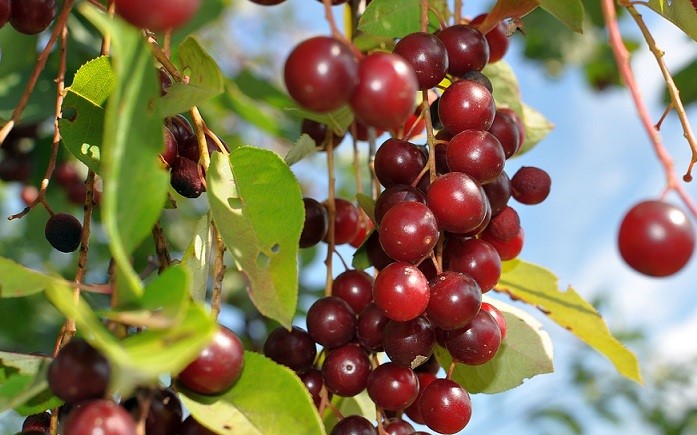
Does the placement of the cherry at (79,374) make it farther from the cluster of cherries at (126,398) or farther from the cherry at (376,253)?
the cherry at (376,253)

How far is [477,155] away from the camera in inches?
28.5

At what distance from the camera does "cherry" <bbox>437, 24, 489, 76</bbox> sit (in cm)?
80

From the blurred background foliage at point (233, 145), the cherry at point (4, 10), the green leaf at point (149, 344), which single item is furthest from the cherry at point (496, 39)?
the green leaf at point (149, 344)

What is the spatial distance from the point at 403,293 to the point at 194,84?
0.80 ft

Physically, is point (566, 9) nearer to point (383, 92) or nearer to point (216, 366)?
point (383, 92)

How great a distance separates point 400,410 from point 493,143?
28 centimetres

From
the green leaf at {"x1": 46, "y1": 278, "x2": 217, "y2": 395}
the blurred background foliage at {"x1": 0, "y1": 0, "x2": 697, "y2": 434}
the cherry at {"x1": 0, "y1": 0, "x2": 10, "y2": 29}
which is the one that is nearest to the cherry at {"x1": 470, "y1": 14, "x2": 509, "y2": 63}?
the blurred background foliage at {"x1": 0, "y1": 0, "x2": 697, "y2": 434}

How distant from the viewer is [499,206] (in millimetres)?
833

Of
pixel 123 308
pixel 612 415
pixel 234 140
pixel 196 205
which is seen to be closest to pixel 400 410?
pixel 123 308

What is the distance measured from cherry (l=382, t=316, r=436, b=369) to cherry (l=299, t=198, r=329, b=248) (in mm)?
215

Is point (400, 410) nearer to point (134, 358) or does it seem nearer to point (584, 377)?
point (134, 358)

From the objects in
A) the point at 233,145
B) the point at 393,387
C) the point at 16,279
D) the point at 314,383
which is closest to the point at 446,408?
the point at 393,387

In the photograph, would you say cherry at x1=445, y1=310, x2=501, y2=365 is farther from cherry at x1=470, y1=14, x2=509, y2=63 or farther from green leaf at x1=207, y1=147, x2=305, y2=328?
cherry at x1=470, y1=14, x2=509, y2=63

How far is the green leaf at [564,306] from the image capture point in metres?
0.93
